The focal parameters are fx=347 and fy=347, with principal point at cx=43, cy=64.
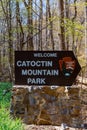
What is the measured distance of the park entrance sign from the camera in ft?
24.3

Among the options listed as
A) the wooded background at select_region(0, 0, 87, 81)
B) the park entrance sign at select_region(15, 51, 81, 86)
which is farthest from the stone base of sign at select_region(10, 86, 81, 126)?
the wooded background at select_region(0, 0, 87, 81)

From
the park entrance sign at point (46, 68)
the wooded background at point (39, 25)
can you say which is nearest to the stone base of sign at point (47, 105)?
the park entrance sign at point (46, 68)

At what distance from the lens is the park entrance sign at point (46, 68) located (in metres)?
7.41

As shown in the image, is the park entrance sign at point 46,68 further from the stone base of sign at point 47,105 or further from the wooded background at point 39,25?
the wooded background at point 39,25

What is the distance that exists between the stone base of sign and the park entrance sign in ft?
0.55

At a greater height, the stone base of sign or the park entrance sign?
the park entrance sign

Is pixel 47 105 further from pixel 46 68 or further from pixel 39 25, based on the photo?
pixel 39 25

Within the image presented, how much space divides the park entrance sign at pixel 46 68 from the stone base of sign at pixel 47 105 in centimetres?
17

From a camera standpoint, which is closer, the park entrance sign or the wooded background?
the park entrance sign

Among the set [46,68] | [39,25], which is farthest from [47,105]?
[39,25]

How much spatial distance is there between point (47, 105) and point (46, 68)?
0.79 metres

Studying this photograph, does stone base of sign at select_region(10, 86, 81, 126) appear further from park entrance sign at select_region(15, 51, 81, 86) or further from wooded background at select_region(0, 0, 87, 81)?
wooded background at select_region(0, 0, 87, 81)

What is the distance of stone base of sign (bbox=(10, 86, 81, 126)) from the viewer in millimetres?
7348

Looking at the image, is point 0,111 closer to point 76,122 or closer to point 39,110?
point 39,110
